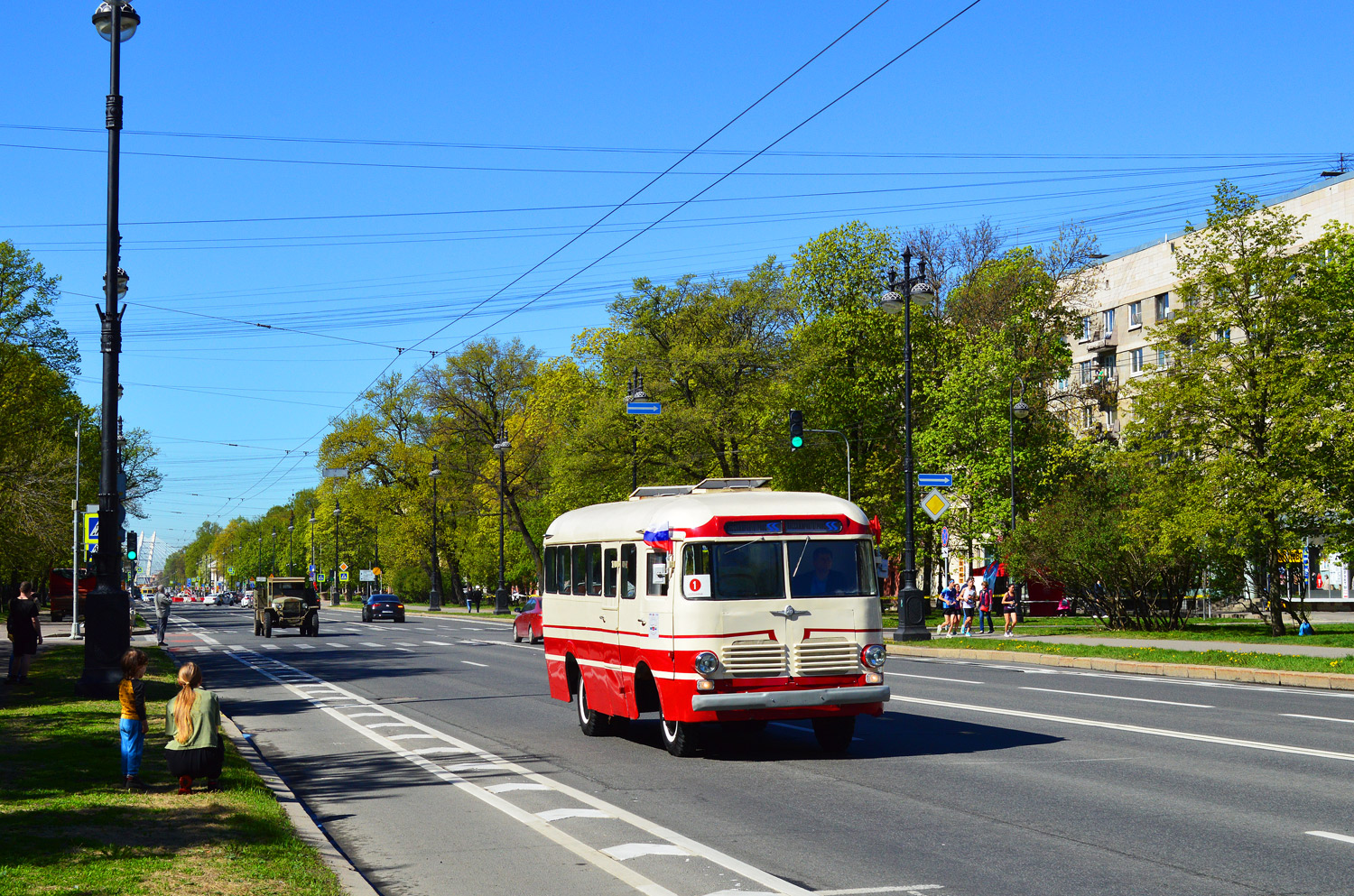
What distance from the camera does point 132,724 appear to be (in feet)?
36.6

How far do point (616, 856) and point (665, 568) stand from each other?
17.9 feet

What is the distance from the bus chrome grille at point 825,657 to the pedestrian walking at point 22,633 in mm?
14227

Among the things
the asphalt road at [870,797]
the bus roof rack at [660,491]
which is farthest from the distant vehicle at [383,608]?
the bus roof rack at [660,491]

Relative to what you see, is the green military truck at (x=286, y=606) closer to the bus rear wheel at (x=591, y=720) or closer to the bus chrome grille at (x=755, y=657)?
the bus rear wheel at (x=591, y=720)

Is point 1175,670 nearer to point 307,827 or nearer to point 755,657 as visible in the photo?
point 755,657

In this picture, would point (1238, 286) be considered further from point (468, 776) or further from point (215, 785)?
point (215, 785)

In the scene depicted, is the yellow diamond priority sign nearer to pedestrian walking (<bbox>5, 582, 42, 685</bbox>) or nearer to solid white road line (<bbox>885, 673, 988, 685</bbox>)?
solid white road line (<bbox>885, 673, 988, 685</bbox>)

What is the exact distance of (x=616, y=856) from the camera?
8.63m

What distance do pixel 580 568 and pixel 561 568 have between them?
0.90m

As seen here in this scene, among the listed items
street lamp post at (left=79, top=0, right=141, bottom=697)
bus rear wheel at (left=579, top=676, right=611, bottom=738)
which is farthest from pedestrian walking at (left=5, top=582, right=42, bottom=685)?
bus rear wheel at (left=579, top=676, right=611, bottom=738)

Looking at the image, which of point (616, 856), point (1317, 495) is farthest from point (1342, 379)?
point (616, 856)

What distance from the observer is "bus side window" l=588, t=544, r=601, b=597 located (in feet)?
52.3

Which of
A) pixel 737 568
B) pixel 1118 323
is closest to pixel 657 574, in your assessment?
pixel 737 568

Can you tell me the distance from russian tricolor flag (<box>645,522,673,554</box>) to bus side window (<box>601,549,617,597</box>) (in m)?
1.12
